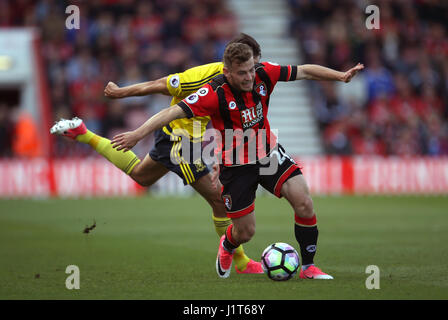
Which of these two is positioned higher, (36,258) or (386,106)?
(386,106)

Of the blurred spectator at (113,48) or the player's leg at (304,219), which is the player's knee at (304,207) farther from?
the blurred spectator at (113,48)

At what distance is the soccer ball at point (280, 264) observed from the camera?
6965 mm

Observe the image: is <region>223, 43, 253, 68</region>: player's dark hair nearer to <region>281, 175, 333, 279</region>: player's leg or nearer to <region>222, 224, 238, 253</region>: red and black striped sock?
<region>281, 175, 333, 279</region>: player's leg

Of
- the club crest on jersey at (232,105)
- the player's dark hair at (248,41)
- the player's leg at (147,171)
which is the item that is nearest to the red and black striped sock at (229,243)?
the club crest on jersey at (232,105)

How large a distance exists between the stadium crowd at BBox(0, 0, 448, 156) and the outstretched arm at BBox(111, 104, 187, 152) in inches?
553

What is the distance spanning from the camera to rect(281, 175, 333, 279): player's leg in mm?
6980

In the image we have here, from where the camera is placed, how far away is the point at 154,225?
12.9 meters

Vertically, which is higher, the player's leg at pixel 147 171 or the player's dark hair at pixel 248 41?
the player's dark hair at pixel 248 41

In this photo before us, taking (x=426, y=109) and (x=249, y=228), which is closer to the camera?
(x=249, y=228)

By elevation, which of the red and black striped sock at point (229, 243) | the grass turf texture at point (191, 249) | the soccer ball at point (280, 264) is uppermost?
the red and black striped sock at point (229, 243)

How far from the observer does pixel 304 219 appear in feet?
23.2

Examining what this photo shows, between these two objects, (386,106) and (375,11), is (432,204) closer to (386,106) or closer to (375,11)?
(386,106)

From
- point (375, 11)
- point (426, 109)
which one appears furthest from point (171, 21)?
point (426, 109)
